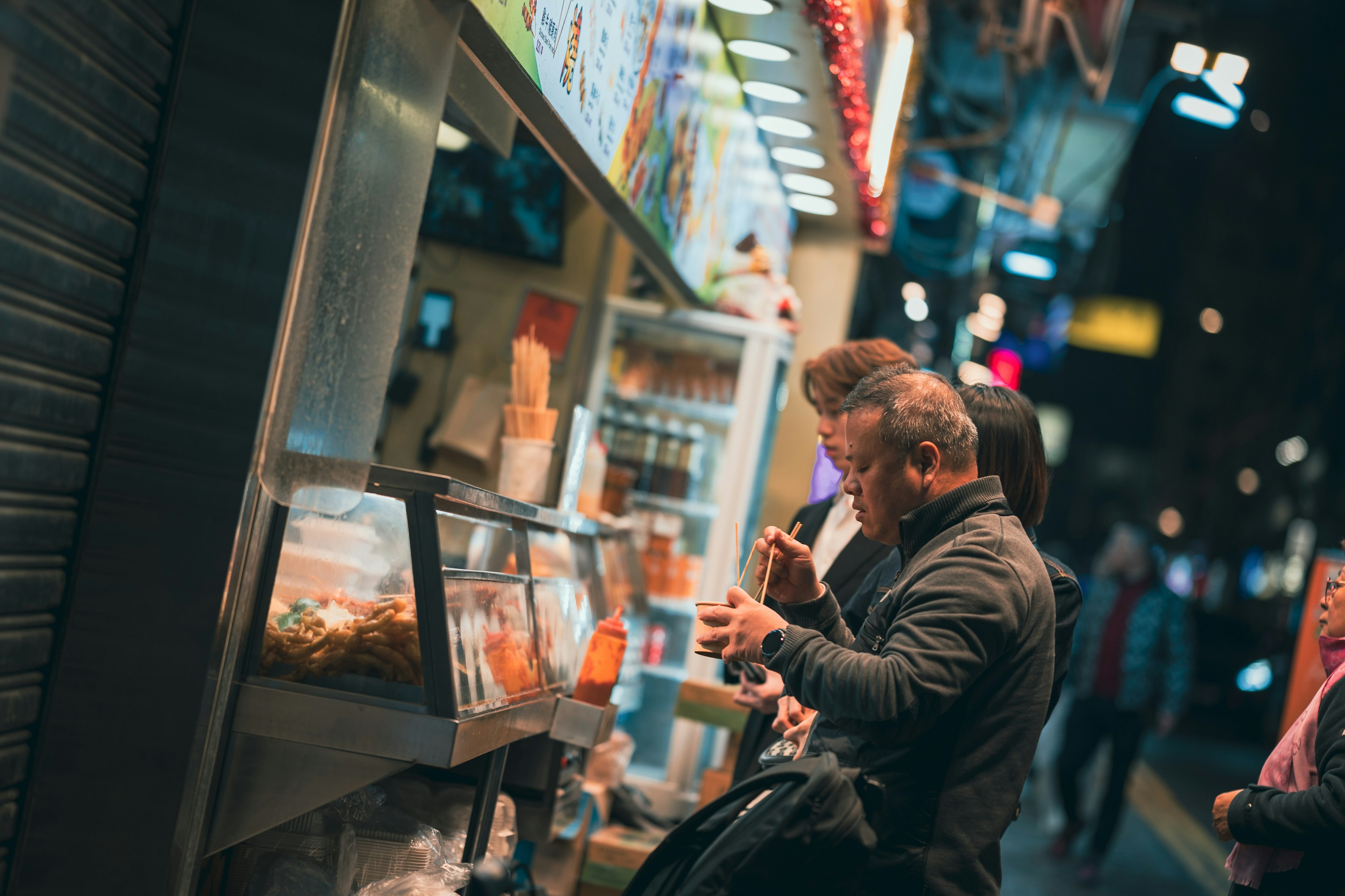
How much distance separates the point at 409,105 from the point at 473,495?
3.42ft

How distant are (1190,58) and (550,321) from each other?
588 centimetres

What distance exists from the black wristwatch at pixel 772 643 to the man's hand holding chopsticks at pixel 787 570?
0.23 meters

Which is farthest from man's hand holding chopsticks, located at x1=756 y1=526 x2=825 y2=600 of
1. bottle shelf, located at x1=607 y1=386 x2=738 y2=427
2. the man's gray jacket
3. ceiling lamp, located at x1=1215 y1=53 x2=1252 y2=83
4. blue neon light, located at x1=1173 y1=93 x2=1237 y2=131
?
blue neon light, located at x1=1173 y1=93 x2=1237 y2=131

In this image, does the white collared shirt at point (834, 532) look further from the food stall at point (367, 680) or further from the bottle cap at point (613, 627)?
the food stall at point (367, 680)

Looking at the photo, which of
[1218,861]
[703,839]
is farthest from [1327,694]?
[1218,861]

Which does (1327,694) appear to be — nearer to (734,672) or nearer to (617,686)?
(734,672)

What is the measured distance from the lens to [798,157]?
684 centimetres

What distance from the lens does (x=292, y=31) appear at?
94.5 inches

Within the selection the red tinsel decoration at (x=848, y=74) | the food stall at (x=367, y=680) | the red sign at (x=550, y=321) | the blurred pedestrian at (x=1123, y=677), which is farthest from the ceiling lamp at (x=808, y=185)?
the food stall at (x=367, y=680)

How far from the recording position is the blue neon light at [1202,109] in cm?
953

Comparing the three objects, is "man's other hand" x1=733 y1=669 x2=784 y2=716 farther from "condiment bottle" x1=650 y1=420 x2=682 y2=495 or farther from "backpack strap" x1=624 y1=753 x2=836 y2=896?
"condiment bottle" x1=650 y1=420 x2=682 y2=495

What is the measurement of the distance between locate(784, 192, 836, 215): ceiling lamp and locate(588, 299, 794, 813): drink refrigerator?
1271mm

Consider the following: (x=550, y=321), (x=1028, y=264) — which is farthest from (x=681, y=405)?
(x=1028, y=264)

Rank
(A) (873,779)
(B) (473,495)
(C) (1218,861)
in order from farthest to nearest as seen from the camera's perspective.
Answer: (C) (1218,861)
(B) (473,495)
(A) (873,779)
